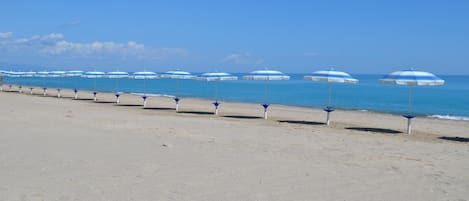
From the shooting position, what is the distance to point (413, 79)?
14.4m

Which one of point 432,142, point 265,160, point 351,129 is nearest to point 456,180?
point 265,160

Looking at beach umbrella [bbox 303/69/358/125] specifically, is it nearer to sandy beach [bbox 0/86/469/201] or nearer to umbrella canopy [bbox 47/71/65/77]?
sandy beach [bbox 0/86/469/201]

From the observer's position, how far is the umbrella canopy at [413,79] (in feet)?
47.0

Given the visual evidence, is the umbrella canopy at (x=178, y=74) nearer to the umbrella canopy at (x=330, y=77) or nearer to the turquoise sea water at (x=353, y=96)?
the umbrella canopy at (x=330, y=77)

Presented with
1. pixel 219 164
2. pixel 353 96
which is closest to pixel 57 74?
pixel 353 96

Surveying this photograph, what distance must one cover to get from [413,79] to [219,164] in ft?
26.7

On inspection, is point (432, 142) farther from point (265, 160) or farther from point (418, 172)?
point (265, 160)

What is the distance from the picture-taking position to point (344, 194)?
6504 millimetres

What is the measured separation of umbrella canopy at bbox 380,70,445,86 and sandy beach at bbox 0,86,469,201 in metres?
1.51

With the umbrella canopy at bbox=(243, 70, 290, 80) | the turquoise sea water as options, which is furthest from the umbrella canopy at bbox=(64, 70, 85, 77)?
the umbrella canopy at bbox=(243, 70, 290, 80)

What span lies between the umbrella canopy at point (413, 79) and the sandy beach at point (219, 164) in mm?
1505

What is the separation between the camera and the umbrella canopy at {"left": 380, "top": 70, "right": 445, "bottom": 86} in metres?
14.3

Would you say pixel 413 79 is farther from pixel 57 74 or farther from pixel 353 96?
pixel 353 96

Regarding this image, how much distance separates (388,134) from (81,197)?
10.6 meters
